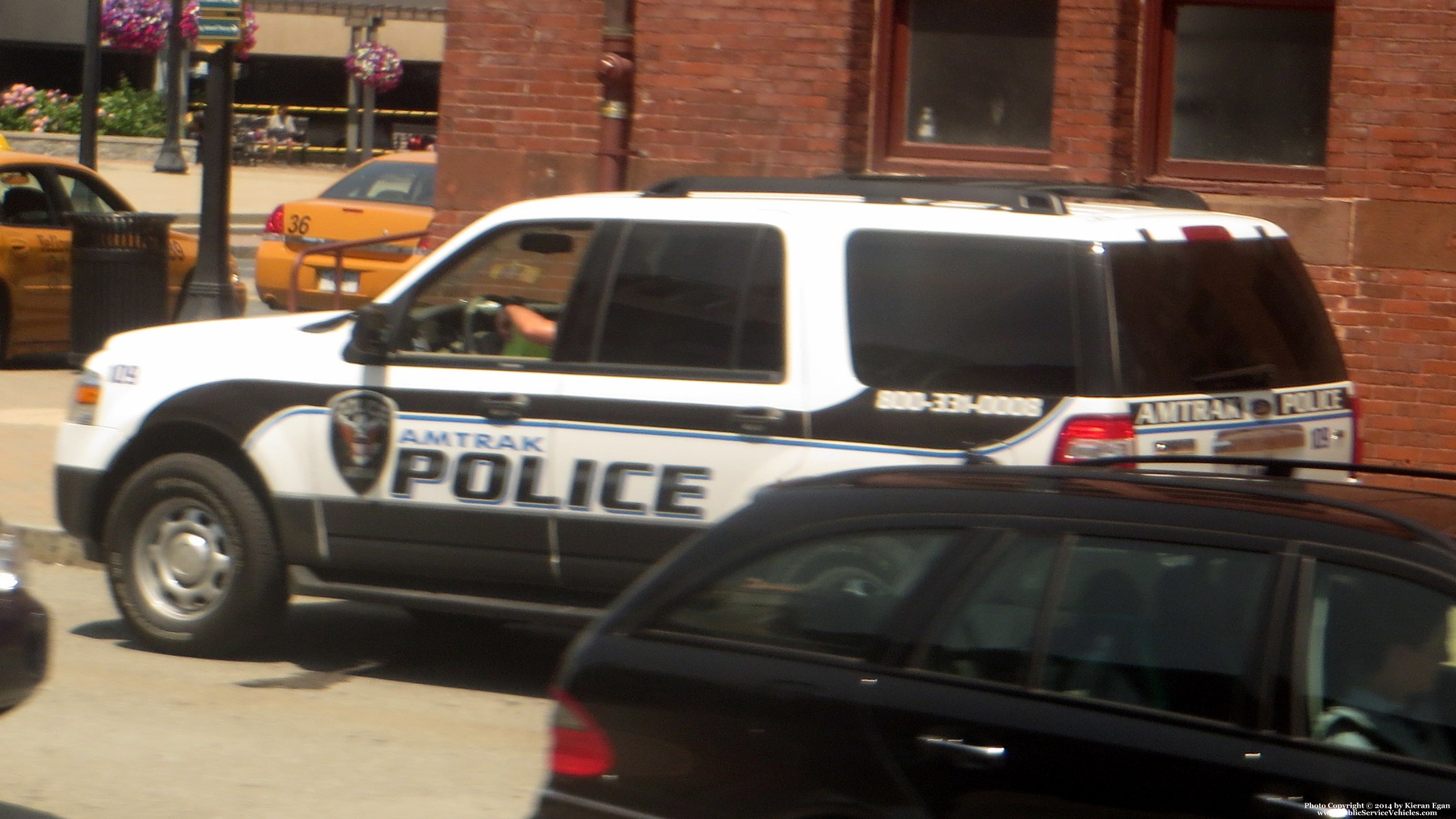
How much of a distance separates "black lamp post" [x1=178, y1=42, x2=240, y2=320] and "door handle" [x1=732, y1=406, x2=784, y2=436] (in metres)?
8.32

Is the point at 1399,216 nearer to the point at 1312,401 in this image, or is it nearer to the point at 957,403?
the point at 1312,401

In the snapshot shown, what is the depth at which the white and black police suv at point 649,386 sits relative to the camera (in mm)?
6258

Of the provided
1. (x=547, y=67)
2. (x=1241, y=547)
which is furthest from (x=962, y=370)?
(x=547, y=67)

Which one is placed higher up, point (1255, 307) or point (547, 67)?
point (547, 67)

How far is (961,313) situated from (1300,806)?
3.11 meters

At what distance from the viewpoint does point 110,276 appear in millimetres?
14719

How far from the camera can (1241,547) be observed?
3645 mm

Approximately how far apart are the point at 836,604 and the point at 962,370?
241 centimetres

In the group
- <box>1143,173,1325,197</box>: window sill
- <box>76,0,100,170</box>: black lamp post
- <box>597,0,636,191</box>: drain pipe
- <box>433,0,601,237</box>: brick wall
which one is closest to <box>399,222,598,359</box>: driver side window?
<box>597,0,636,191</box>: drain pipe

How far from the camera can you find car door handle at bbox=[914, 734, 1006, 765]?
368 cm

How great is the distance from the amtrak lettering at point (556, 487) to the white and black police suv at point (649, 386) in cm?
1

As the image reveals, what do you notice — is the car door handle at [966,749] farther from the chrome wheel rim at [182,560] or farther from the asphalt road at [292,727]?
the chrome wheel rim at [182,560]

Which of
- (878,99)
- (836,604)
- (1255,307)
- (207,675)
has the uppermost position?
(878,99)

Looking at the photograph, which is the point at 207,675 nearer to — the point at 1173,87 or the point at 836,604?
the point at 836,604
